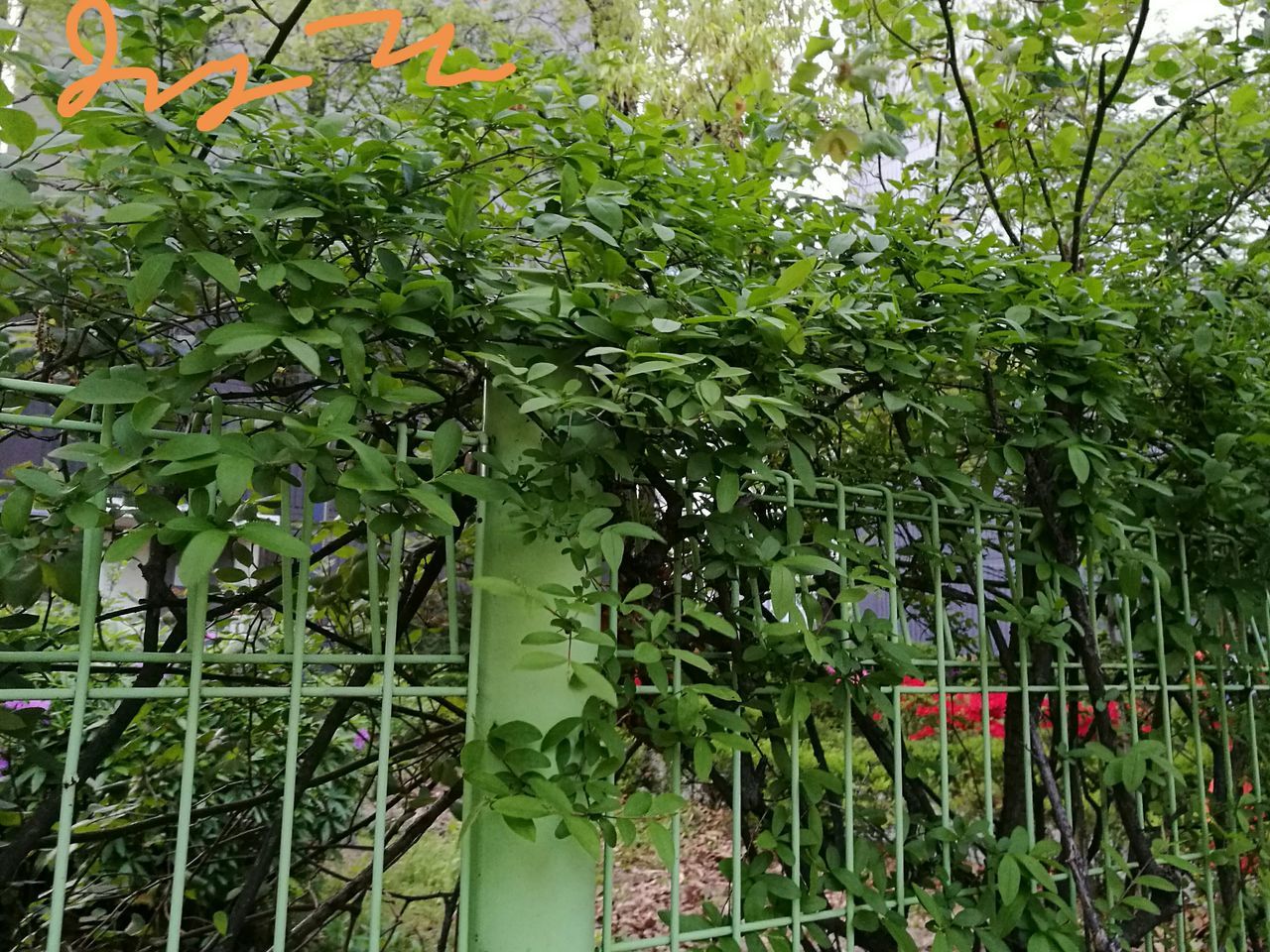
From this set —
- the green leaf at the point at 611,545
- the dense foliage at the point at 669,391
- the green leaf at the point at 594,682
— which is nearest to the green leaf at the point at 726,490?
the dense foliage at the point at 669,391

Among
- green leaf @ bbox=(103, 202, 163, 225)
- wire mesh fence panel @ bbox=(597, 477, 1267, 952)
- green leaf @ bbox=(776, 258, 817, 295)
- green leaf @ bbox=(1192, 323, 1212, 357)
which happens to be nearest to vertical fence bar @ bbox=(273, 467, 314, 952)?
green leaf @ bbox=(103, 202, 163, 225)

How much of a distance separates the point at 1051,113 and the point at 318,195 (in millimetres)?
3352

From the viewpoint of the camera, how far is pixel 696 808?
162 inches

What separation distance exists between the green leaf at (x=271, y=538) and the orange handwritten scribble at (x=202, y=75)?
0.58 m

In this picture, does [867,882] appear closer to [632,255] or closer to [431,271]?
[632,255]

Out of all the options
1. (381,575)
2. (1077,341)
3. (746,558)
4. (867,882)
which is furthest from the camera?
(381,575)

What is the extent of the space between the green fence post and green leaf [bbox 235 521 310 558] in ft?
1.17

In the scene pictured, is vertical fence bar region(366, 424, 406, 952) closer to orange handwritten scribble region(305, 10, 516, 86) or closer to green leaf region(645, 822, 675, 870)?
green leaf region(645, 822, 675, 870)

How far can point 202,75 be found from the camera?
137cm

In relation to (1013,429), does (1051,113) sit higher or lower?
higher

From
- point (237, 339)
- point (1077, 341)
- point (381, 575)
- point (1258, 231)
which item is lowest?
point (381, 575)

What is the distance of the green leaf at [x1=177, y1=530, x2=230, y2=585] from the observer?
1.10 meters

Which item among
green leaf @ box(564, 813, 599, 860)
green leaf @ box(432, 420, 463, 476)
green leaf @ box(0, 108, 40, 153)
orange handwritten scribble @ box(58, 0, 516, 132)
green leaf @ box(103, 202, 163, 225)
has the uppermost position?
orange handwritten scribble @ box(58, 0, 516, 132)

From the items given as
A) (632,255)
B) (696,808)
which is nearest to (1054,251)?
(632,255)
